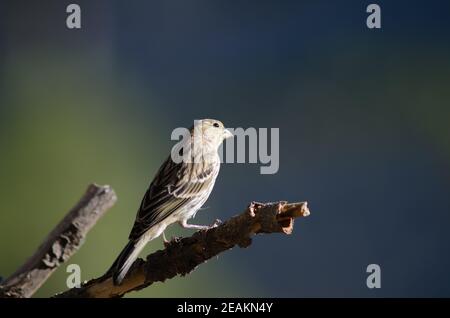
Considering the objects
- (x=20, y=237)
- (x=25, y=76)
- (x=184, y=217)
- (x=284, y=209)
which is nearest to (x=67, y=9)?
(x=25, y=76)

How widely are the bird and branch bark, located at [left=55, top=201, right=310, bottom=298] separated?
74mm

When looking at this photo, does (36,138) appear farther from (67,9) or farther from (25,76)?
(67,9)

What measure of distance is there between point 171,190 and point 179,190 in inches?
2.1

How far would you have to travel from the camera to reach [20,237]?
279 inches

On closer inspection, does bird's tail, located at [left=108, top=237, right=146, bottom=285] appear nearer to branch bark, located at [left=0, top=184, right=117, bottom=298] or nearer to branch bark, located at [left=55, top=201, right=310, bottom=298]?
branch bark, located at [left=55, top=201, right=310, bottom=298]

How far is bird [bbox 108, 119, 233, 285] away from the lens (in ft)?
12.0

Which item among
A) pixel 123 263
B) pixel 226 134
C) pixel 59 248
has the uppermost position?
pixel 226 134

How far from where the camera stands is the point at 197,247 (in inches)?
133

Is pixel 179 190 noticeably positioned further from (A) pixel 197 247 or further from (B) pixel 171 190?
(A) pixel 197 247

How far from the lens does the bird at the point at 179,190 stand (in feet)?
12.0

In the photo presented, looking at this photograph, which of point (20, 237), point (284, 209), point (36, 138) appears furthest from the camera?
point (36, 138)

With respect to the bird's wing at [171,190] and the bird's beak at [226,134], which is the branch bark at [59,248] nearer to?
the bird's wing at [171,190]

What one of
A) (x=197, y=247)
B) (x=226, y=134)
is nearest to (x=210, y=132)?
(x=226, y=134)
